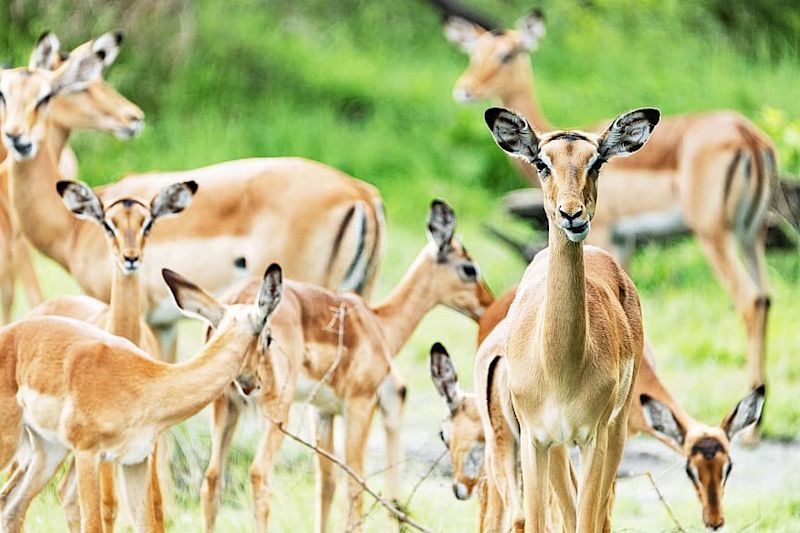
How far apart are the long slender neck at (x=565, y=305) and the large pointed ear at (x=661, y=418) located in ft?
5.50

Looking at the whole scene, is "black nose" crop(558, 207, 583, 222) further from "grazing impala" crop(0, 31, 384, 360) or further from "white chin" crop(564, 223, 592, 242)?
"grazing impala" crop(0, 31, 384, 360)

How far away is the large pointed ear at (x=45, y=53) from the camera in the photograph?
8.11 metres

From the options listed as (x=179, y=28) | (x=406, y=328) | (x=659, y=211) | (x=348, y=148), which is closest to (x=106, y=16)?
(x=179, y=28)

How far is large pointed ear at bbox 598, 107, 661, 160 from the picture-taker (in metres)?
4.14

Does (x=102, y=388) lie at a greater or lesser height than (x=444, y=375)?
lesser

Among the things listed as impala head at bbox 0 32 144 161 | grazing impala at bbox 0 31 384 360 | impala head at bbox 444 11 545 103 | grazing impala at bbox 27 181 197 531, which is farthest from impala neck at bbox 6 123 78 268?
impala head at bbox 444 11 545 103

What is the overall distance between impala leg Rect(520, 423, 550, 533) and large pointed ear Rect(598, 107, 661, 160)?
76 centimetres

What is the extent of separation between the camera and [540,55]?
14.6 metres

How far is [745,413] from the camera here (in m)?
5.96

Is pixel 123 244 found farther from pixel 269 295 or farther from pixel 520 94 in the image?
pixel 520 94

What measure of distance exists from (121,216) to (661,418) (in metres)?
1.95

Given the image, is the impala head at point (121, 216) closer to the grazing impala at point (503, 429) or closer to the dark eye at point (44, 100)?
the grazing impala at point (503, 429)

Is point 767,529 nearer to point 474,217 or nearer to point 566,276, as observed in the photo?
point 566,276

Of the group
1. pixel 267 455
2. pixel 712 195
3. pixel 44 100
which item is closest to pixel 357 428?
pixel 267 455
